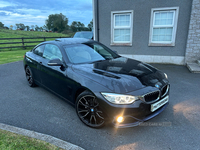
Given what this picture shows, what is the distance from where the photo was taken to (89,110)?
273 centimetres

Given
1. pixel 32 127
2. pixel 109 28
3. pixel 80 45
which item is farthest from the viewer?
pixel 109 28

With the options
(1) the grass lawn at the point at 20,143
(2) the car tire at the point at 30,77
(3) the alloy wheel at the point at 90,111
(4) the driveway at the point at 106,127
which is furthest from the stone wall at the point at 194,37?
(1) the grass lawn at the point at 20,143

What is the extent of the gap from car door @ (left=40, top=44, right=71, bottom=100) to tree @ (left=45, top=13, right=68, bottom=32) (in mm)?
87362

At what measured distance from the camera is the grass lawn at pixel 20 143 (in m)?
2.21

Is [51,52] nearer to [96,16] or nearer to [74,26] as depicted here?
[96,16]

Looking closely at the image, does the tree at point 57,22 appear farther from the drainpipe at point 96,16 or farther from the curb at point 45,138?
the curb at point 45,138

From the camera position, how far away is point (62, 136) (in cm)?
259

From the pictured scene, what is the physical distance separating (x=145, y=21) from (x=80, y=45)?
18.5ft

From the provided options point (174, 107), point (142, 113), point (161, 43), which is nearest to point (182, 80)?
point (174, 107)

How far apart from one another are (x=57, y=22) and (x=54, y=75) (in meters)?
91.3

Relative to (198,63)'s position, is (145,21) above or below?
above

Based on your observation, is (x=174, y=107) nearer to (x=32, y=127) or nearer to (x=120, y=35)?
(x=32, y=127)

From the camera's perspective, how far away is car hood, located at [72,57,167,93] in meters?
2.46

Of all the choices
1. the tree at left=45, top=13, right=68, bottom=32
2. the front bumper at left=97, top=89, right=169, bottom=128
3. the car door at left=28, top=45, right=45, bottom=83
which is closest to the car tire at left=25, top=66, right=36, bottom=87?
the car door at left=28, top=45, right=45, bottom=83
